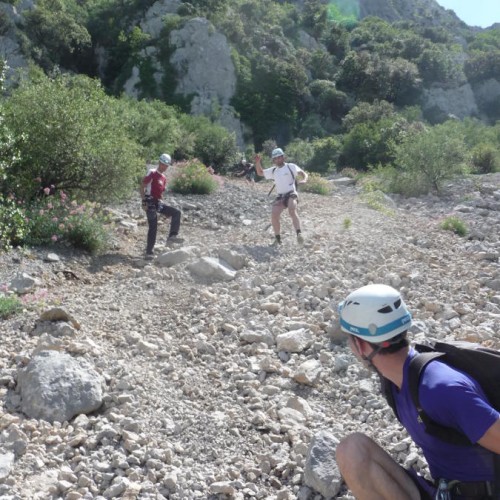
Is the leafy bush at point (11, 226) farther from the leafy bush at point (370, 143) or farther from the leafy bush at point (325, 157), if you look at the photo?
the leafy bush at point (325, 157)

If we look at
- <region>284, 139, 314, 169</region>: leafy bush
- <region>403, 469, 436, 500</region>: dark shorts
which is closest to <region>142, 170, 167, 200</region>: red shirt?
<region>403, 469, 436, 500</region>: dark shorts

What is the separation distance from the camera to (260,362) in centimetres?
534

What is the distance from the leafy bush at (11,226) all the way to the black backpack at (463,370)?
21.7 ft

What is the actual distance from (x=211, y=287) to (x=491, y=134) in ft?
84.5

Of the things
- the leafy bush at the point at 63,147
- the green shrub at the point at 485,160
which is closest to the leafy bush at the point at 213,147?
the green shrub at the point at 485,160

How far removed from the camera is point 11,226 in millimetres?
8211

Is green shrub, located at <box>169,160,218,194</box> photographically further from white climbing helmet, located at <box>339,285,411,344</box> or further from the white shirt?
white climbing helmet, located at <box>339,285,411,344</box>

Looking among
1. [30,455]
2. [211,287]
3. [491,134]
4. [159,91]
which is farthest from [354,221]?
[159,91]

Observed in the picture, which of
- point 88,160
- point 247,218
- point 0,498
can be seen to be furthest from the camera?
point 247,218

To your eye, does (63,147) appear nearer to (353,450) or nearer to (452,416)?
(353,450)

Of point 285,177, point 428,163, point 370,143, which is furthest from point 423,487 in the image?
point 370,143

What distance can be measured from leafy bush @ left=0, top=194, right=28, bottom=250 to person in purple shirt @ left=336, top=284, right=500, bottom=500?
6.26m

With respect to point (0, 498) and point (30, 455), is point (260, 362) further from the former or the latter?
point (0, 498)

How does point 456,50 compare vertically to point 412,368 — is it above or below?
above
